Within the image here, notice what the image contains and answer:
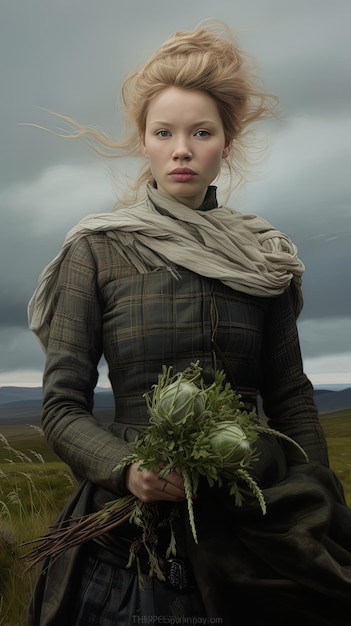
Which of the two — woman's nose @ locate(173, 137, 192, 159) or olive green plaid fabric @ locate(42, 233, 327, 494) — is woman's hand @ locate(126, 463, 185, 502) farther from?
woman's nose @ locate(173, 137, 192, 159)

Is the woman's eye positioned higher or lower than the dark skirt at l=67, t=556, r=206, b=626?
higher

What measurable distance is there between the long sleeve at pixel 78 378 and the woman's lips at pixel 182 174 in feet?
1.31

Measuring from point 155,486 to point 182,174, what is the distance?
116 cm

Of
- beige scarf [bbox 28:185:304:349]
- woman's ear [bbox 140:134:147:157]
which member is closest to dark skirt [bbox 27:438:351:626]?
beige scarf [bbox 28:185:304:349]

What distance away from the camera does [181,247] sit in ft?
9.71

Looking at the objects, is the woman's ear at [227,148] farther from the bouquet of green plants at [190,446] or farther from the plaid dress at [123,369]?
the bouquet of green plants at [190,446]

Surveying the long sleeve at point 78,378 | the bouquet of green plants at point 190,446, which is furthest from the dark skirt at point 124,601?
the long sleeve at point 78,378

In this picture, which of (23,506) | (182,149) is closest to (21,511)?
(23,506)

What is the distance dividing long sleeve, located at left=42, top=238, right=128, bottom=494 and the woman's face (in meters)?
0.40

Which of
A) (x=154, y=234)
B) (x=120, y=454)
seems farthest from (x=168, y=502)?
(x=154, y=234)

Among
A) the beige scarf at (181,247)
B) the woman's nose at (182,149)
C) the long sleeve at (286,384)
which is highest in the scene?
the woman's nose at (182,149)

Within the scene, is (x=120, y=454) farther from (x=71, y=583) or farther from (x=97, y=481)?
(x=71, y=583)

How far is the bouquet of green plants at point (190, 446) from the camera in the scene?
2289mm

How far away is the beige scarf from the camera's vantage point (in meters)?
2.97
